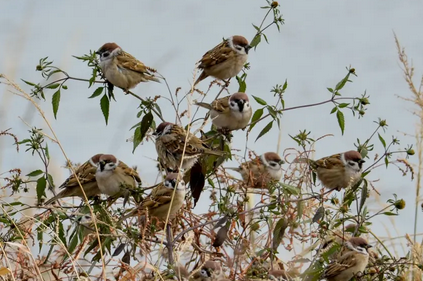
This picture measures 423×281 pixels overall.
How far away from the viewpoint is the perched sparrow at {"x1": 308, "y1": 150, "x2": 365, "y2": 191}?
3.81m

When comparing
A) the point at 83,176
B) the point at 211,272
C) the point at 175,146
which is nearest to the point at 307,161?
the point at 175,146

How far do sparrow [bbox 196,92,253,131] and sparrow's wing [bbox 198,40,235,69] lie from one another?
230mm

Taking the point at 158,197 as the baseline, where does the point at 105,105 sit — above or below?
above

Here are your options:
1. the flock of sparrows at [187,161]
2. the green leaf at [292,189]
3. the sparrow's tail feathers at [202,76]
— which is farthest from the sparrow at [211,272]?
the sparrow's tail feathers at [202,76]

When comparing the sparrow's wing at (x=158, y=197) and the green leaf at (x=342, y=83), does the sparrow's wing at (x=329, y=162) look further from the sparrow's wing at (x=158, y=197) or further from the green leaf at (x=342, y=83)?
the sparrow's wing at (x=158, y=197)

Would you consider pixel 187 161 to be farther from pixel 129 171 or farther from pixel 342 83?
pixel 342 83

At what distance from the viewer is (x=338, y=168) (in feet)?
12.7

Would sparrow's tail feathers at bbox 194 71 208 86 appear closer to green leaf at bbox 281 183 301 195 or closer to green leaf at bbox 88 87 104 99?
green leaf at bbox 88 87 104 99

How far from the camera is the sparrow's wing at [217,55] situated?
14.0 ft

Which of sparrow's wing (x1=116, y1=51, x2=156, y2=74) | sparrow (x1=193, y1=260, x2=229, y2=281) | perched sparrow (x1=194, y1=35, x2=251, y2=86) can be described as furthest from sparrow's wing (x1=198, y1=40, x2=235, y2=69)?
sparrow (x1=193, y1=260, x2=229, y2=281)

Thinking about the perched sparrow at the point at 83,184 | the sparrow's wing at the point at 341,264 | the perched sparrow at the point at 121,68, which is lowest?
the sparrow's wing at the point at 341,264

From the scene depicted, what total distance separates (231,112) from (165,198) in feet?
1.92

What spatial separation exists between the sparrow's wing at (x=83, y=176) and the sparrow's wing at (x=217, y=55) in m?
0.79

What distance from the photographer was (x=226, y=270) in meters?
3.59
